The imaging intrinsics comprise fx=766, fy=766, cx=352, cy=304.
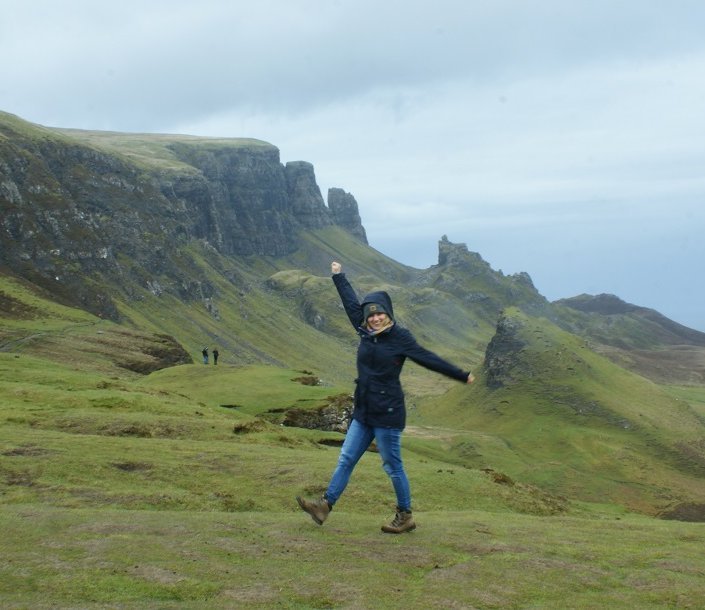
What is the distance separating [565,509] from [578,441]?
53.3 meters

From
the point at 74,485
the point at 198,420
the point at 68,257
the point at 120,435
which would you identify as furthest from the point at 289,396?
the point at 68,257

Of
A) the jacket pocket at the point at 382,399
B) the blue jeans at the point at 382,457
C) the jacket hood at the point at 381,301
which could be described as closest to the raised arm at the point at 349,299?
the jacket hood at the point at 381,301

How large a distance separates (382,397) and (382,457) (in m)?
1.45

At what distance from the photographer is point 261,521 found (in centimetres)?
1833

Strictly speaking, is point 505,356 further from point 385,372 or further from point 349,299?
point 385,372

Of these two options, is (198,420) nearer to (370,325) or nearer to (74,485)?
(74,485)

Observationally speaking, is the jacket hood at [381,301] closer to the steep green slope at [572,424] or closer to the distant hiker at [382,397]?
the distant hiker at [382,397]

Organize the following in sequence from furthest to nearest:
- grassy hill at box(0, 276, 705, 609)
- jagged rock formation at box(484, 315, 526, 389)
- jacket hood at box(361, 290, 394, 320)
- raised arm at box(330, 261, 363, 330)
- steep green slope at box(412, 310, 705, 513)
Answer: jagged rock formation at box(484, 315, 526, 389) < steep green slope at box(412, 310, 705, 513) < raised arm at box(330, 261, 363, 330) < jacket hood at box(361, 290, 394, 320) < grassy hill at box(0, 276, 705, 609)

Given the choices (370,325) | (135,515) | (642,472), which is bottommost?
(642,472)

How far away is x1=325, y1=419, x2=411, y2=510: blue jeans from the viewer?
1736 cm

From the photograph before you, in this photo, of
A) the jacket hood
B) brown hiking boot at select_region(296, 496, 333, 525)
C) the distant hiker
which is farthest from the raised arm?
brown hiking boot at select_region(296, 496, 333, 525)

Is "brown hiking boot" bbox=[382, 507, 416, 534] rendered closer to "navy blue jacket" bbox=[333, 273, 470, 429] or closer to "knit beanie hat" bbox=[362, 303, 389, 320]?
"navy blue jacket" bbox=[333, 273, 470, 429]

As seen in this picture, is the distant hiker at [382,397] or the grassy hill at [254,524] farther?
the distant hiker at [382,397]

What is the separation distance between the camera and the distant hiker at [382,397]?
1719 cm
